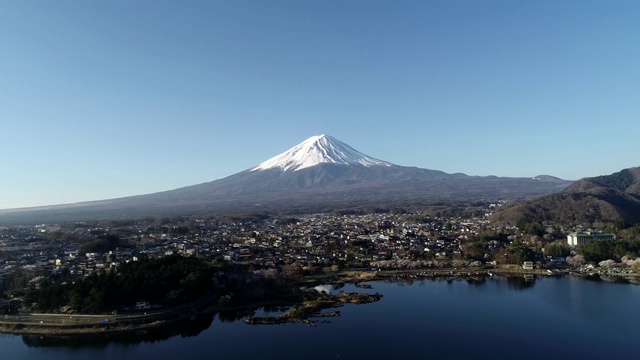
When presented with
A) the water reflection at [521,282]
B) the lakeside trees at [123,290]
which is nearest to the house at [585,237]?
the water reflection at [521,282]

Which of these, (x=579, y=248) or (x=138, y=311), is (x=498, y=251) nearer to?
(x=579, y=248)

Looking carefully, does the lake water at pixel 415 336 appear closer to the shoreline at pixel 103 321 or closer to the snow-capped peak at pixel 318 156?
the shoreline at pixel 103 321

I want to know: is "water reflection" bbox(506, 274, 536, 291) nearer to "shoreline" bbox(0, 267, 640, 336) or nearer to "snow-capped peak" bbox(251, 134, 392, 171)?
"shoreline" bbox(0, 267, 640, 336)

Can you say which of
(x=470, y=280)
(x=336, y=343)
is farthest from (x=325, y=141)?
(x=336, y=343)

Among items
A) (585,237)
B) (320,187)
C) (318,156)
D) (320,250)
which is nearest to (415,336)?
(320,250)

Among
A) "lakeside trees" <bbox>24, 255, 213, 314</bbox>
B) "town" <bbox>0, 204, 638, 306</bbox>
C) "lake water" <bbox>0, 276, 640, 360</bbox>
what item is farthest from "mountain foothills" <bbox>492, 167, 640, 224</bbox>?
"lakeside trees" <bbox>24, 255, 213, 314</bbox>

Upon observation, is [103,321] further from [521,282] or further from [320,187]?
[320,187]
